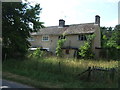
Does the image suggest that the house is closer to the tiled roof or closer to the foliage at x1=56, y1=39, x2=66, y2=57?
the tiled roof

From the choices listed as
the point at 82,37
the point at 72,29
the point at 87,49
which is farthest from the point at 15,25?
the point at 72,29

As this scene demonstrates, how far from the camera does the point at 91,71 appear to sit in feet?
36.5

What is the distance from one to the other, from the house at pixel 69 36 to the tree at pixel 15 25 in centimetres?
1493

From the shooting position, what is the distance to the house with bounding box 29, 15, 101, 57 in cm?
3528

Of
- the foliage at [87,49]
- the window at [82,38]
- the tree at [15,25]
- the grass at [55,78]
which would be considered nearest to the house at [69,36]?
the window at [82,38]

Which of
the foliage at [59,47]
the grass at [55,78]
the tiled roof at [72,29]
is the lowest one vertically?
the grass at [55,78]

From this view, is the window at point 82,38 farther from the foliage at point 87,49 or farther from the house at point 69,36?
the foliage at point 87,49

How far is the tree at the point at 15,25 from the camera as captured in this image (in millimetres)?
19969

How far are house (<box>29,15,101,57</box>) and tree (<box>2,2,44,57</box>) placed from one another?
588 inches

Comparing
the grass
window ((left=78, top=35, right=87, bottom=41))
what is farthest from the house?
the grass

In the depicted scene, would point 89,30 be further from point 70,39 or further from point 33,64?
point 33,64

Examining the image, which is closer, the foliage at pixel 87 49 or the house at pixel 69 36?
the foliage at pixel 87 49

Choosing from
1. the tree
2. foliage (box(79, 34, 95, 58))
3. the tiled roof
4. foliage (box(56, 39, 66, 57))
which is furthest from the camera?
foliage (box(56, 39, 66, 57))

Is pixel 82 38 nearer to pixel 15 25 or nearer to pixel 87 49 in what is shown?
pixel 87 49
